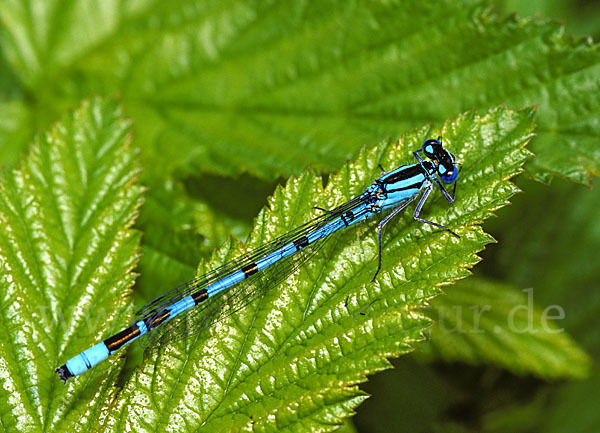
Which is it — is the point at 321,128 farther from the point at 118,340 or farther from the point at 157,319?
the point at 118,340

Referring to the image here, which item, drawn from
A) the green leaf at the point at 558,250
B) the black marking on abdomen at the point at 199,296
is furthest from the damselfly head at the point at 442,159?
the green leaf at the point at 558,250

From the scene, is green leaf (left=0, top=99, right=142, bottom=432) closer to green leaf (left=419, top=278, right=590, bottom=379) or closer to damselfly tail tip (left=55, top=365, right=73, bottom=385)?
damselfly tail tip (left=55, top=365, right=73, bottom=385)

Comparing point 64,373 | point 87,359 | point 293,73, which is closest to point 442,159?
point 293,73

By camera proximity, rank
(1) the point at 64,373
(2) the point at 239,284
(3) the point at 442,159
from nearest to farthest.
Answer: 1. (1) the point at 64,373
2. (3) the point at 442,159
3. (2) the point at 239,284

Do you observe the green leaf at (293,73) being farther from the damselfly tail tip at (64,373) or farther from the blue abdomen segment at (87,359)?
the damselfly tail tip at (64,373)

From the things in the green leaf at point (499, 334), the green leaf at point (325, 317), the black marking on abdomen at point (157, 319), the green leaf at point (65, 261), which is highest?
the green leaf at point (65, 261)

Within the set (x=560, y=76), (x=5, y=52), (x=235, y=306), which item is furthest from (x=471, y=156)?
(x=5, y=52)

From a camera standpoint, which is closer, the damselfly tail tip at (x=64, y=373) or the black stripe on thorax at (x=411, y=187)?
the damselfly tail tip at (x=64, y=373)
